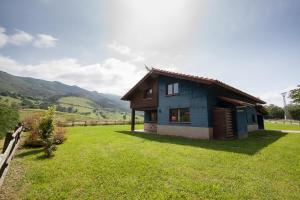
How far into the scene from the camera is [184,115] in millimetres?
19125

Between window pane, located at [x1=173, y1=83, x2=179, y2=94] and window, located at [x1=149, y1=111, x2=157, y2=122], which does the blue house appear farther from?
window, located at [x1=149, y1=111, x2=157, y2=122]

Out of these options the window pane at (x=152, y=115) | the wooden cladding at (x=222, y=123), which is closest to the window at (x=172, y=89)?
the wooden cladding at (x=222, y=123)

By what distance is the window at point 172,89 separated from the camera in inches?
794

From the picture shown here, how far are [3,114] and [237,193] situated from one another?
21.7 m

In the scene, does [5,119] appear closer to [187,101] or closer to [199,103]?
[187,101]

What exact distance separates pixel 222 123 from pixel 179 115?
15.3ft

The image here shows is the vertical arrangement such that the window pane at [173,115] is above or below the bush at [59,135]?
above

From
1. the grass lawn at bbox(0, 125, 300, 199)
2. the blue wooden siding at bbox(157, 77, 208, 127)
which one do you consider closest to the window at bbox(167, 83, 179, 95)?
the blue wooden siding at bbox(157, 77, 208, 127)

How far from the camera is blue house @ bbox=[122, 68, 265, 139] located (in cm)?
1672

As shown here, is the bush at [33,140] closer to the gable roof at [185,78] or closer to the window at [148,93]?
the gable roof at [185,78]

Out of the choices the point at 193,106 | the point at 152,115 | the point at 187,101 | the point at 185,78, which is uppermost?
the point at 185,78

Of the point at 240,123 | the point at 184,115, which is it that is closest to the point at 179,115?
the point at 184,115

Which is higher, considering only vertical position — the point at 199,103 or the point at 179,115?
the point at 199,103

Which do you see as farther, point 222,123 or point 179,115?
point 179,115
